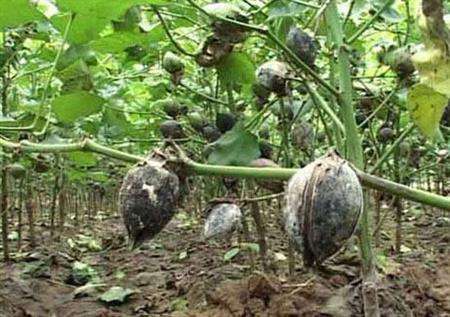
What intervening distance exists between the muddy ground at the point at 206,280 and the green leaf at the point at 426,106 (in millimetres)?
223

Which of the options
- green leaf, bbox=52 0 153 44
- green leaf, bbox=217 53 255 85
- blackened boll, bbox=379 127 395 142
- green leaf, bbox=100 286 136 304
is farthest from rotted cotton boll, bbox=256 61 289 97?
green leaf, bbox=100 286 136 304

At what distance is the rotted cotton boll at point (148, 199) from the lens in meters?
0.77

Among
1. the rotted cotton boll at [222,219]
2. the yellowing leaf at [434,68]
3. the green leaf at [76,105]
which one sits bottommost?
the rotted cotton boll at [222,219]

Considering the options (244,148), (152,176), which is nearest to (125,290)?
(244,148)

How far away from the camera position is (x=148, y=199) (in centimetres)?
79

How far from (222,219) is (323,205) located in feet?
1.72

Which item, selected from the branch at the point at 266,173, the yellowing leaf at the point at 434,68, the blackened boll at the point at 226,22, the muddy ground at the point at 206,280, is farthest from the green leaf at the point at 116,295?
the yellowing leaf at the point at 434,68

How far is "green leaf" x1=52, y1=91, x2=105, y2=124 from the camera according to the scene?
1.46 m

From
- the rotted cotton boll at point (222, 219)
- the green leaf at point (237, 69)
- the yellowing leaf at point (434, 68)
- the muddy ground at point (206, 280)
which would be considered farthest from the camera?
the muddy ground at point (206, 280)

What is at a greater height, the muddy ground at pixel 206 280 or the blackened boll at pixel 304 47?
the blackened boll at pixel 304 47

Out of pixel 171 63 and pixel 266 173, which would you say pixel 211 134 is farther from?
pixel 266 173

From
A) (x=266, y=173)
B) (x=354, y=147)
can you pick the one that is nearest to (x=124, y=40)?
(x=354, y=147)

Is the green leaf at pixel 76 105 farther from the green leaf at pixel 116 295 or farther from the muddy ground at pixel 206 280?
the green leaf at pixel 116 295

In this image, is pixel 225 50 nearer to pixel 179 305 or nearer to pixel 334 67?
pixel 334 67
